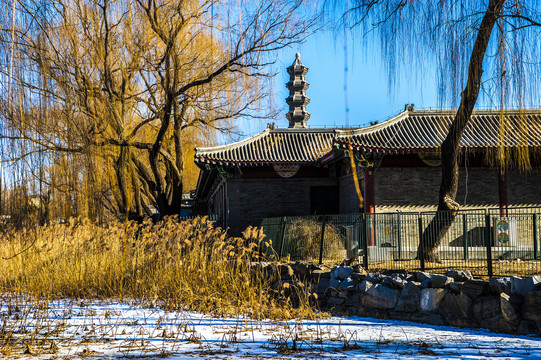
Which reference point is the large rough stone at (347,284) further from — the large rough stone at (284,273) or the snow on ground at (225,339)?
the snow on ground at (225,339)

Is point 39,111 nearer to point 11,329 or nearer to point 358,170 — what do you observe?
point 11,329

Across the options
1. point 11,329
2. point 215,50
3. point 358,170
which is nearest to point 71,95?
point 11,329

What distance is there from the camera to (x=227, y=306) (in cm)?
760

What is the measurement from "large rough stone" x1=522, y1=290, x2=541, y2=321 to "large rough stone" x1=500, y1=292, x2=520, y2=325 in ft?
0.31

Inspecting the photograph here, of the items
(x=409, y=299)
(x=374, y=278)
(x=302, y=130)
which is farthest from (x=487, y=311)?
(x=302, y=130)

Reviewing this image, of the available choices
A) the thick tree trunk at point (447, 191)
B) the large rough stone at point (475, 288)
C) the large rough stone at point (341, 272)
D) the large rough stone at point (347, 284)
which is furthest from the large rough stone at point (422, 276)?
the large rough stone at point (341, 272)

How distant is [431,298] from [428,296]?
52mm

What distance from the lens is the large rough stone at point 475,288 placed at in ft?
23.9

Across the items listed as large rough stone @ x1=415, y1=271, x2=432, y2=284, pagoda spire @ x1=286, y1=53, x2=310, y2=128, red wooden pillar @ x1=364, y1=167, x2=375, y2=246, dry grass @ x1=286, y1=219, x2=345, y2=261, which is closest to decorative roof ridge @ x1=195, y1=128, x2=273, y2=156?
red wooden pillar @ x1=364, y1=167, x2=375, y2=246

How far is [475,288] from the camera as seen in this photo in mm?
7301

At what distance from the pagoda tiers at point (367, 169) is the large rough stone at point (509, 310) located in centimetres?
843

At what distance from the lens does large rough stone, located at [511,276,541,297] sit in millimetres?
6730

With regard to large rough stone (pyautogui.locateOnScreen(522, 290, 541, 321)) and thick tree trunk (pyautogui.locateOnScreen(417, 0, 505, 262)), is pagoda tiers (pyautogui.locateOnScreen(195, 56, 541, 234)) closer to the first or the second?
thick tree trunk (pyautogui.locateOnScreen(417, 0, 505, 262))

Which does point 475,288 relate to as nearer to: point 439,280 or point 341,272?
point 439,280
